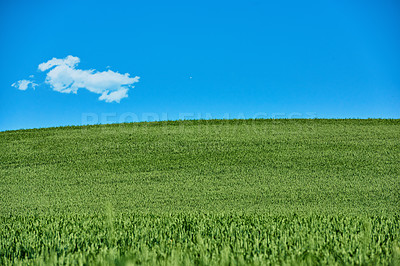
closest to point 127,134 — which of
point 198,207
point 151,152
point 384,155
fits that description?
point 151,152

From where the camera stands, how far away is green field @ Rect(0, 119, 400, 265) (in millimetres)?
2488

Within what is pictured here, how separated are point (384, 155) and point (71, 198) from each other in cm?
1142

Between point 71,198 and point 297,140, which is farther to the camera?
point 297,140

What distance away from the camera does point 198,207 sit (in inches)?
262

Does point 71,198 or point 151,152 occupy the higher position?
point 151,152

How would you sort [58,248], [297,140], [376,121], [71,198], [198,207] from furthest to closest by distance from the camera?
[376,121] → [297,140] → [71,198] → [198,207] → [58,248]

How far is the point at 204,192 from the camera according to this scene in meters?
7.80

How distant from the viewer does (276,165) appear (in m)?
10.3

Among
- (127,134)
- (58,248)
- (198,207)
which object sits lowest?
(198,207)

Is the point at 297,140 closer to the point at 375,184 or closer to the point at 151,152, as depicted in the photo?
the point at 375,184

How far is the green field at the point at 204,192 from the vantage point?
8.16 ft

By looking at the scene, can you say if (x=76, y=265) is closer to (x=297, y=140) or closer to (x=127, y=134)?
(x=297, y=140)

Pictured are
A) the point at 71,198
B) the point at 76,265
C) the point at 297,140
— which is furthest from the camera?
the point at 297,140

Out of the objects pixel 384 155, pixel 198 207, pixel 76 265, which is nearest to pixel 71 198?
pixel 198 207
